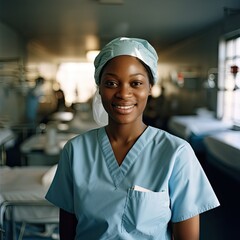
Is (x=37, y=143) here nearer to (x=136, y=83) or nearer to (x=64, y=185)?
(x=64, y=185)

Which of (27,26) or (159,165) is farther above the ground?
(27,26)

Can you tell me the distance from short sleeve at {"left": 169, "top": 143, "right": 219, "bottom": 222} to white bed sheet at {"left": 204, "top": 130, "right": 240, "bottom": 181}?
0.38 meters

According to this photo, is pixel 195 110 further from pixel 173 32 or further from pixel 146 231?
pixel 146 231

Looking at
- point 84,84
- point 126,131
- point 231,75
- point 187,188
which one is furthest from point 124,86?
point 84,84

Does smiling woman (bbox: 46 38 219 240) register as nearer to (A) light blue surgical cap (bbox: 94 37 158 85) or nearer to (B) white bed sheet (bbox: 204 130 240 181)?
(A) light blue surgical cap (bbox: 94 37 158 85)

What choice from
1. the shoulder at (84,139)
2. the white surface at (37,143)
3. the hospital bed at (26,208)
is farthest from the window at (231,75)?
the white surface at (37,143)

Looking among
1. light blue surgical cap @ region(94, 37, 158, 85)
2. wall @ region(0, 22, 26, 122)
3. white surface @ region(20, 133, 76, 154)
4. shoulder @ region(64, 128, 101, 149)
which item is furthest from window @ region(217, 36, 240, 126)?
white surface @ region(20, 133, 76, 154)

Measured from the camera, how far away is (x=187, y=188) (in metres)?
0.64

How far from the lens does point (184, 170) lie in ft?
2.10

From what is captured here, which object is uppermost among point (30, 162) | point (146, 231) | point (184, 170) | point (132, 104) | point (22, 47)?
point (22, 47)

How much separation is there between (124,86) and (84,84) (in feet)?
3.12

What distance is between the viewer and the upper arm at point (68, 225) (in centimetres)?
74

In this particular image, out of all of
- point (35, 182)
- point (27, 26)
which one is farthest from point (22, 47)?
point (35, 182)

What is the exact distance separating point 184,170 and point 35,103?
2.03 meters
